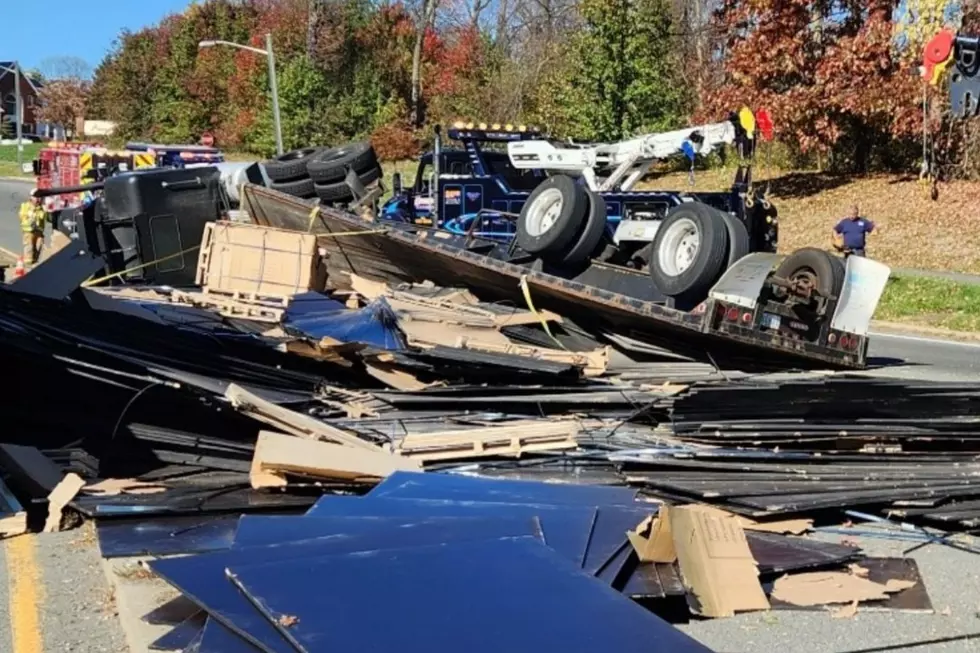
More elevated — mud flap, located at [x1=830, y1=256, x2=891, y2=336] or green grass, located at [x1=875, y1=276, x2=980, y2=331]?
mud flap, located at [x1=830, y1=256, x2=891, y2=336]

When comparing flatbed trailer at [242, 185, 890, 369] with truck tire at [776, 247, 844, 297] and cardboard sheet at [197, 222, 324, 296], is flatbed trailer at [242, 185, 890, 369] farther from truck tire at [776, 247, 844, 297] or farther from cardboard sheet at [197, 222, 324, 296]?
cardboard sheet at [197, 222, 324, 296]

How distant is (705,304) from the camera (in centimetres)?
1016

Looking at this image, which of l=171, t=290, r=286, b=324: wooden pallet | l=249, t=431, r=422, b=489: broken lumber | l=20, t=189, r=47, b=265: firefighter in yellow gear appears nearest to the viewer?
l=249, t=431, r=422, b=489: broken lumber

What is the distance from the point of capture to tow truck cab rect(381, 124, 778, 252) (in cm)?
1519

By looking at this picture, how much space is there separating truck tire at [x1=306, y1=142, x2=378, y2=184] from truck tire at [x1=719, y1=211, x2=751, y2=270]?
6208 mm

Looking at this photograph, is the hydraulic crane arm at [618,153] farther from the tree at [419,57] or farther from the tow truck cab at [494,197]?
the tree at [419,57]

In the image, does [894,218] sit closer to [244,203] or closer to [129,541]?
[244,203]

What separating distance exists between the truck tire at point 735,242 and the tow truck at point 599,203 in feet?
0.03

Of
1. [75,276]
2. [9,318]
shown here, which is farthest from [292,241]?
[9,318]

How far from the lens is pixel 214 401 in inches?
278

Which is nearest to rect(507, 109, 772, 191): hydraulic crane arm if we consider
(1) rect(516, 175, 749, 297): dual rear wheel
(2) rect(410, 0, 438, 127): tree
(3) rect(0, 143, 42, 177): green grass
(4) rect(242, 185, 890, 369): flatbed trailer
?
(1) rect(516, 175, 749, 297): dual rear wheel

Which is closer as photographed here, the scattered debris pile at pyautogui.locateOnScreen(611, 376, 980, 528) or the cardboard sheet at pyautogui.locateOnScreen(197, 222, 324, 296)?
the scattered debris pile at pyautogui.locateOnScreen(611, 376, 980, 528)

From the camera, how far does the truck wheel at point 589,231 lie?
1262 centimetres

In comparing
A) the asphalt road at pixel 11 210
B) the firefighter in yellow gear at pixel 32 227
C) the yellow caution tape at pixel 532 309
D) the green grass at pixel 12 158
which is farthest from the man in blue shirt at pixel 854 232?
the green grass at pixel 12 158
